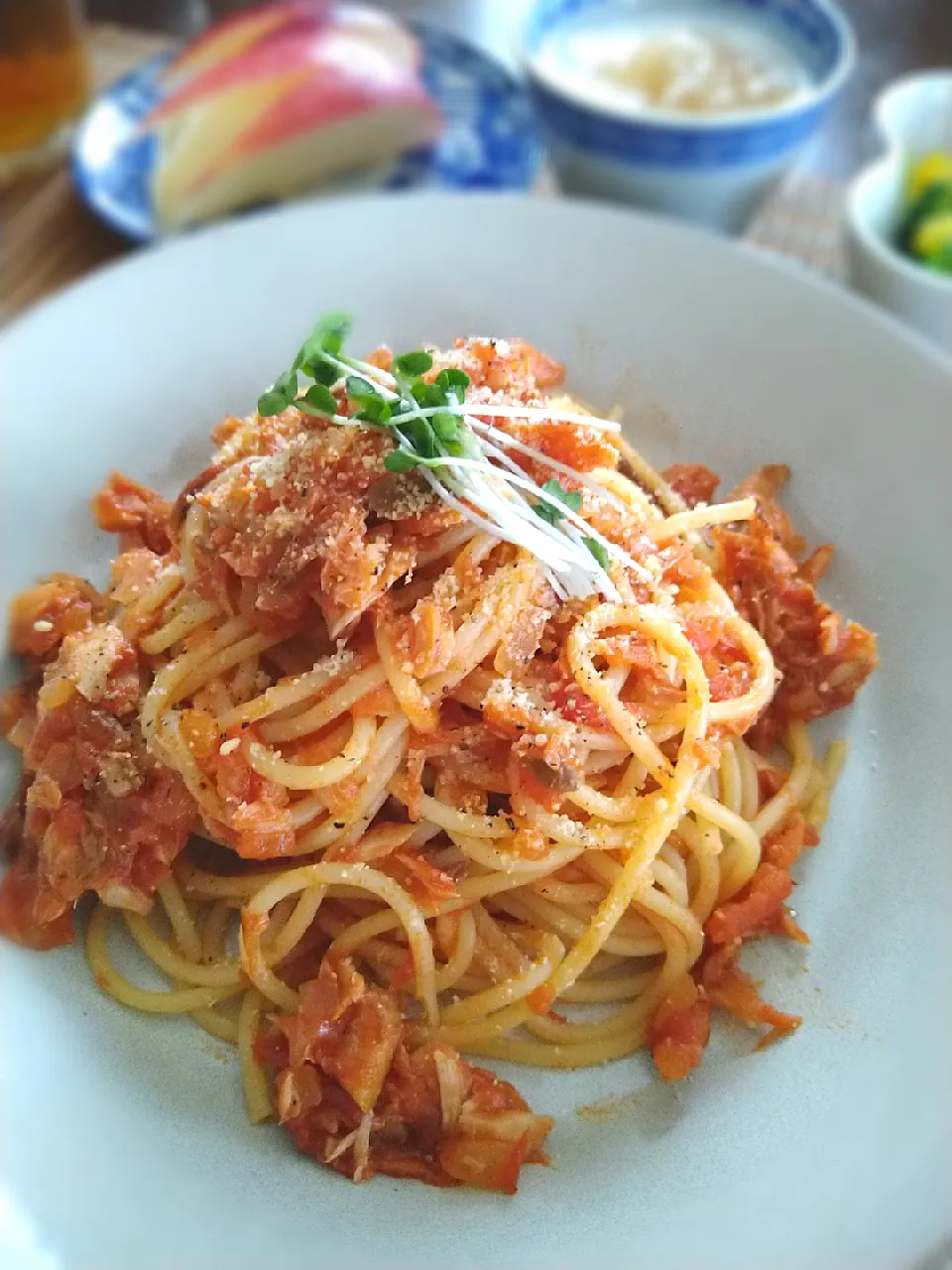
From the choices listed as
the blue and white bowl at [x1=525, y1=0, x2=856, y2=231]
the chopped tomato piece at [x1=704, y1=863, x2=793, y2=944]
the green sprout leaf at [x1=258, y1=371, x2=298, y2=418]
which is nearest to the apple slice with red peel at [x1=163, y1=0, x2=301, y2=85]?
the blue and white bowl at [x1=525, y1=0, x2=856, y2=231]

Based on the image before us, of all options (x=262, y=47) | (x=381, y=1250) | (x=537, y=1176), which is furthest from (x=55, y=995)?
(x=262, y=47)

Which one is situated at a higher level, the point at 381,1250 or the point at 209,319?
the point at 209,319

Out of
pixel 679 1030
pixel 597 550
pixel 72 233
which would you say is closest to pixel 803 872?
pixel 679 1030

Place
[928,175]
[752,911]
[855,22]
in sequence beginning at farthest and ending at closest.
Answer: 1. [855,22]
2. [928,175]
3. [752,911]

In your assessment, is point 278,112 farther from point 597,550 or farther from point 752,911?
point 752,911

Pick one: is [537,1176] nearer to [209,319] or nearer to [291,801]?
[291,801]

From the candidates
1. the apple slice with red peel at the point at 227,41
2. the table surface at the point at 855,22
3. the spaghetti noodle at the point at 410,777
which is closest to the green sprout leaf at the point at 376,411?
the spaghetti noodle at the point at 410,777
